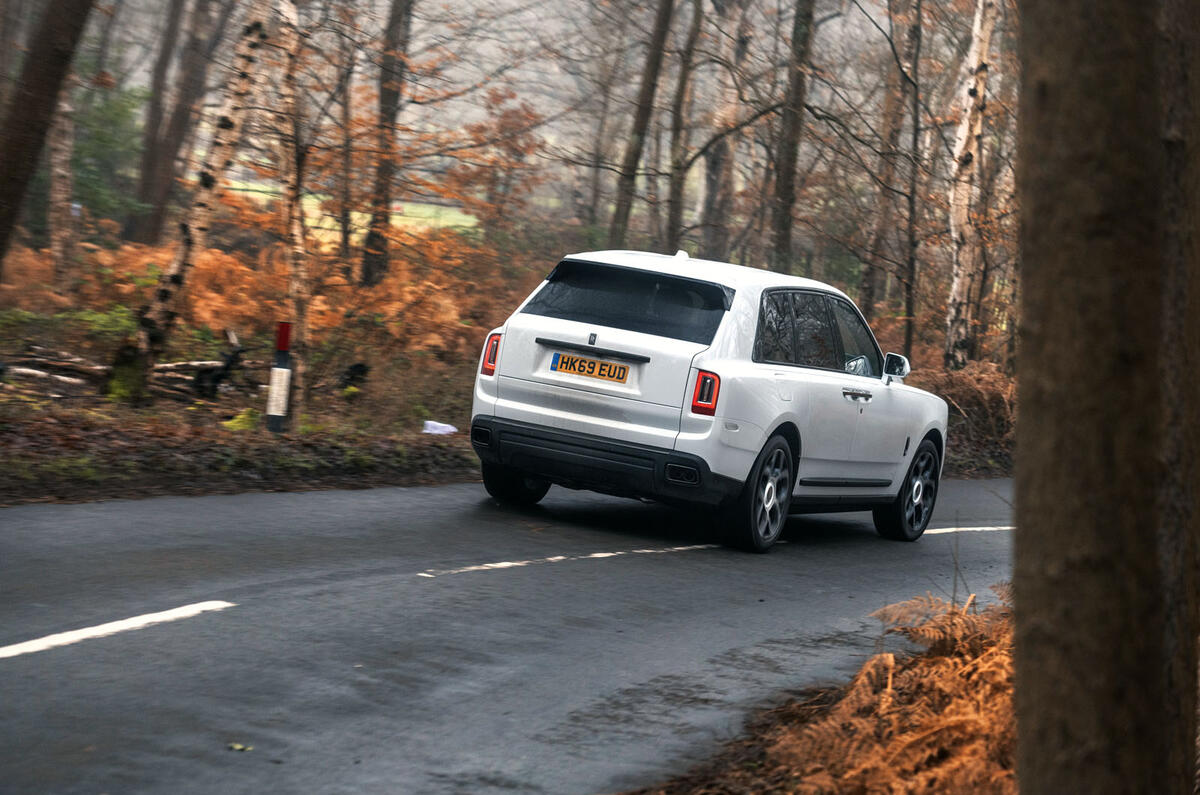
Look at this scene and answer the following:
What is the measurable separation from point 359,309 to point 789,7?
21.7 m

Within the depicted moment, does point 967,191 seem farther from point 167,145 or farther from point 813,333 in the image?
point 167,145

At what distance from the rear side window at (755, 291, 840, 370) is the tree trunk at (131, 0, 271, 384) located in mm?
7008

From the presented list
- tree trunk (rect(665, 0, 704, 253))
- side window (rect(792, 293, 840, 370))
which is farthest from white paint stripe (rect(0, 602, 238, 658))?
tree trunk (rect(665, 0, 704, 253))

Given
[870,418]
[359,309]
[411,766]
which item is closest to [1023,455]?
[411,766]

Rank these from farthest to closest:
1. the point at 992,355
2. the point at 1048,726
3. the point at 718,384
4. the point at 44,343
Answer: the point at 992,355
the point at 44,343
the point at 718,384
the point at 1048,726

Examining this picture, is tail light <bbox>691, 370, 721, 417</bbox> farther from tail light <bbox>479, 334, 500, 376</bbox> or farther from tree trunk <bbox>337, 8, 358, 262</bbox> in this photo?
tree trunk <bbox>337, 8, 358, 262</bbox>

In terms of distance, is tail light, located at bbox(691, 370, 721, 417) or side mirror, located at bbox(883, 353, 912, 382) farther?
side mirror, located at bbox(883, 353, 912, 382)

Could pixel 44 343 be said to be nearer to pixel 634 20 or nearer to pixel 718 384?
pixel 718 384

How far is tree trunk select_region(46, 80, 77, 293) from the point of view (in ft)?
78.9

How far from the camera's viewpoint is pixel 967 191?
76.9 ft

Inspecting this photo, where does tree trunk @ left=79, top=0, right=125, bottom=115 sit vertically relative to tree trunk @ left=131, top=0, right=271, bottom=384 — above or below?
above

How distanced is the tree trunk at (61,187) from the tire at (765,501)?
1640 cm

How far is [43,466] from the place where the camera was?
10.1 m

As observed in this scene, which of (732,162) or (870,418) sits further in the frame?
(732,162)
